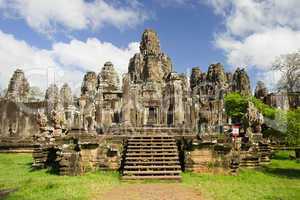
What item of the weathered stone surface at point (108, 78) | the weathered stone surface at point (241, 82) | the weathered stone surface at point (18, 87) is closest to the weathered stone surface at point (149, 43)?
the weathered stone surface at point (108, 78)

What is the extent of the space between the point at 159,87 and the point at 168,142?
Result: 1165 centimetres

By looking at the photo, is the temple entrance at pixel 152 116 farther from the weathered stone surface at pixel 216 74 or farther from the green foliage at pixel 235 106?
the weathered stone surface at pixel 216 74

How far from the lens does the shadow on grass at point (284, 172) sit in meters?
13.4

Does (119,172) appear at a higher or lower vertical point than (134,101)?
lower

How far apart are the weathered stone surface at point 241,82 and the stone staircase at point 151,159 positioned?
39634 millimetres

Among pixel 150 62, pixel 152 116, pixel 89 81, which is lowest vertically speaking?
pixel 152 116

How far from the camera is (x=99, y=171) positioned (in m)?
13.6

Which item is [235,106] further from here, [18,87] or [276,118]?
[18,87]

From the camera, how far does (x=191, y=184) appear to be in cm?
1116

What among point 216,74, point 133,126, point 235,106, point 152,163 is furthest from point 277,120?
point 216,74

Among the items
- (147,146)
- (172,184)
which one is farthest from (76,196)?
(147,146)

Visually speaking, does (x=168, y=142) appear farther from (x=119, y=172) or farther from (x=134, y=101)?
(x=134, y=101)

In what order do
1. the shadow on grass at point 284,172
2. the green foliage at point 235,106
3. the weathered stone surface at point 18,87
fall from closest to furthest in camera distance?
the shadow on grass at point 284,172 < the weathered stone surface at point 18,87 < the green foliage at point 235,106

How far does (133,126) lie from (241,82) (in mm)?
36381
